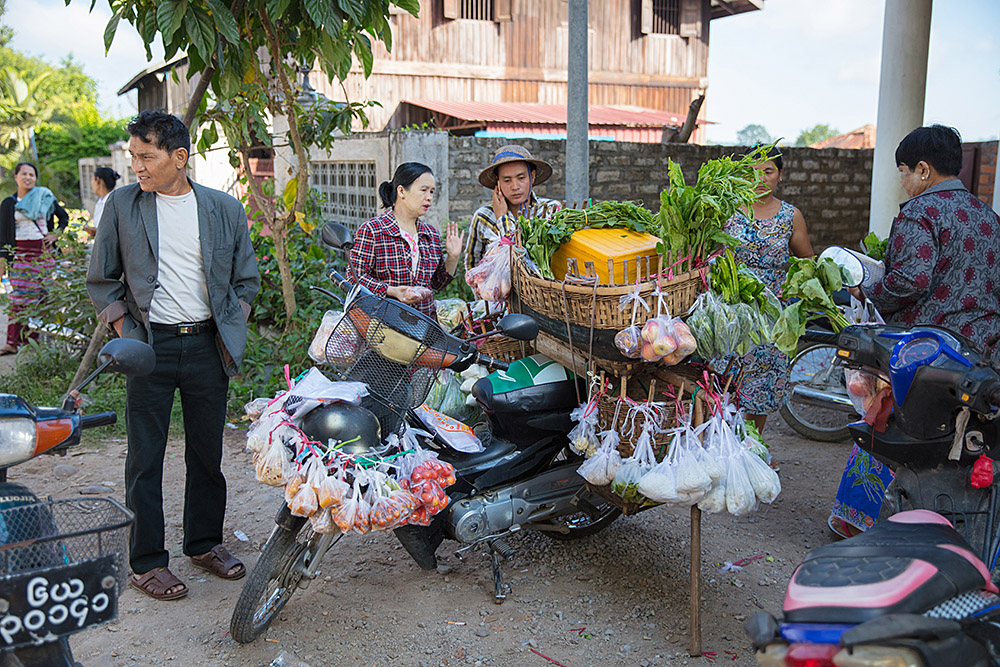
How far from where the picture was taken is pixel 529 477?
349 cm

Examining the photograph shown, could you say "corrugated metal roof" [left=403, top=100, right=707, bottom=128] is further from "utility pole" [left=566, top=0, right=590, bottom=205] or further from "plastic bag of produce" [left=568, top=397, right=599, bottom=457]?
"plastic bag of produce" [left=568, top=397, right=599, bottom=457]

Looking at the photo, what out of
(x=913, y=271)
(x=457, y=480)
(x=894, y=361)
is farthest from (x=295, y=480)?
(x=913, y=271)

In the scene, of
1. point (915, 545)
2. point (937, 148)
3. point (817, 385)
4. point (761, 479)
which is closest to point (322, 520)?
point (761, 479)

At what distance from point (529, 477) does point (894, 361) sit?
158 centimetres

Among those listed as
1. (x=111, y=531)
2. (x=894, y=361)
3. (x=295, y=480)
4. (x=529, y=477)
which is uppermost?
(x=894, y=361)

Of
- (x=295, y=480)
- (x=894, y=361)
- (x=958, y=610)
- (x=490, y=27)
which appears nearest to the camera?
(x=958, y=610)

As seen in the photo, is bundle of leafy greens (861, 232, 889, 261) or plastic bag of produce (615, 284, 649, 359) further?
bundle of leafy greens (861, 232, 889, 261)

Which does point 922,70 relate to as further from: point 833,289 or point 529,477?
point 529,477

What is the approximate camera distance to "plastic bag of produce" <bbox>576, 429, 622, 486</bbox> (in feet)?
10.1

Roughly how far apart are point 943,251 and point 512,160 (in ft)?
6.94

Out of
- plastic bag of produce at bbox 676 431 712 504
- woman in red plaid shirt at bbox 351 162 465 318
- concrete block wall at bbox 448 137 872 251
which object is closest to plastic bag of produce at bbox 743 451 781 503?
plastic bag of produce at bbox 676 431 712 504

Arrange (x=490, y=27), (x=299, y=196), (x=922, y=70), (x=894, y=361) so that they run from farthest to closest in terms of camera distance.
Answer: (x=490, y=27) < (x=922, y=70) < (x=299, y=196) < (x=894, y=361)

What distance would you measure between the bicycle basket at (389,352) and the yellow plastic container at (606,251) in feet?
1.83

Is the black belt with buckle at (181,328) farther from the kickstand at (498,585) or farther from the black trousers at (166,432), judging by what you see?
the kickstand at (498,585)
